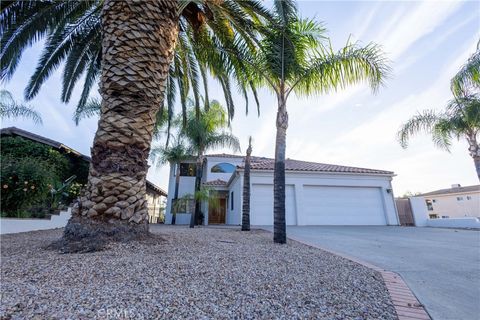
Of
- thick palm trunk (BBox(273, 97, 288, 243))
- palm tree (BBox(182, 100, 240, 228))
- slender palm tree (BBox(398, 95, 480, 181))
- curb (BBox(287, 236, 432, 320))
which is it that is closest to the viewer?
curb (BBox(287, 236, 432, 320))

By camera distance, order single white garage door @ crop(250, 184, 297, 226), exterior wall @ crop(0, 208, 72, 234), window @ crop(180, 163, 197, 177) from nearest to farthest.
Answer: exterior wall @ crop(0, 208, 72, 234) < single white garage door @ crop(250, 184, 297, 226) < window @ crop(180, 163, 197, 177)

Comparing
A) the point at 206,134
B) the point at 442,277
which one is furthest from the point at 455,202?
the point at 442,277

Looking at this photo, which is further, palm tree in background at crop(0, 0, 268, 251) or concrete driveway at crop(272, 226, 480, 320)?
palm tree in background at crop(0, 0, 268, 251)

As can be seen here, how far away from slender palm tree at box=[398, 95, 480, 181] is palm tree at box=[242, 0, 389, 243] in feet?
24.3

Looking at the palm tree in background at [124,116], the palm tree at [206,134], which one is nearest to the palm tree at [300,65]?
the palm tree in background at [124,116]

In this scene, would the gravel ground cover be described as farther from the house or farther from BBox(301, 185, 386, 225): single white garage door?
BBox(301, 185, 386, 225): single white garage door

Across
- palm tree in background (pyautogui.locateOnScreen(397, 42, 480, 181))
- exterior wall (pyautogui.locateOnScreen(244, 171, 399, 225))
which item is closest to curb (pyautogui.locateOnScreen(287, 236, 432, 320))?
palm tree in background (pyautogui.locateOnScreen(397, 42, 480, 181))

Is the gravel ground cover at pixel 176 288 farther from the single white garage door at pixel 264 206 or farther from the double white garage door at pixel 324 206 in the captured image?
the double white garage door at pixel 324 206

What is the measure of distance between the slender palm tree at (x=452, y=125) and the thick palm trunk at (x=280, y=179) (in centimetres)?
922

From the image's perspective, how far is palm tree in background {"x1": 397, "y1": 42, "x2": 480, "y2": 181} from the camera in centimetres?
826

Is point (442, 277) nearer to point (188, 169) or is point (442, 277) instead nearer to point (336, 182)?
point (336, 182)

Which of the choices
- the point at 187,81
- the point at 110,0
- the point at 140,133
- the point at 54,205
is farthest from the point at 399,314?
the point at 54,205

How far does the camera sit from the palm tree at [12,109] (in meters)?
13.3

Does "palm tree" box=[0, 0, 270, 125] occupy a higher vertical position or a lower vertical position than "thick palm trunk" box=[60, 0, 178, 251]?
higher
